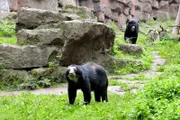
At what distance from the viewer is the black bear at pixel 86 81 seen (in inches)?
299

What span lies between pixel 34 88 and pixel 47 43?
1708 millimetres

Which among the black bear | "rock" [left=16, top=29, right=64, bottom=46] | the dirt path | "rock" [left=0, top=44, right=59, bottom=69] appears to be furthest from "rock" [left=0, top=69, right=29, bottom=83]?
the black bear

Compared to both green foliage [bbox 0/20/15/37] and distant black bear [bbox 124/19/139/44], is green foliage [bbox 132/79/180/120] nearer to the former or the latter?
green foliage [bbox 0/20/15/37]

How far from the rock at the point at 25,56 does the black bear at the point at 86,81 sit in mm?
3460

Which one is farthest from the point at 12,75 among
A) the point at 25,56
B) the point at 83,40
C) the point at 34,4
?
the point at 34,4

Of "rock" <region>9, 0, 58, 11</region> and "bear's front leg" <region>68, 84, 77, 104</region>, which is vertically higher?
"rock" <region>9, 0, 58, 11</region>

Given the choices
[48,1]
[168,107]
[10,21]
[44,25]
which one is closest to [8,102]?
[168,107]

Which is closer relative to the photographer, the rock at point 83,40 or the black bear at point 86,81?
the black bear at point 86,81

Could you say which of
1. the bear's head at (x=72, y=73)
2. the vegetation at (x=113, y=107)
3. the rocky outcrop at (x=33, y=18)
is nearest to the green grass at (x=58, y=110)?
the vegetation at (x=113, y=107)

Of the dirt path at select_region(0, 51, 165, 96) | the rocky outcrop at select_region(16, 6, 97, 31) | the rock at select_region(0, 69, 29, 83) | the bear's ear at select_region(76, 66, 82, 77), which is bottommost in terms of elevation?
the dirt path at select_region(0, 51, 165, 96)

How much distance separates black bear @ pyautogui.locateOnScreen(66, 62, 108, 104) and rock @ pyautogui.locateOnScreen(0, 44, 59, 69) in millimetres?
3460

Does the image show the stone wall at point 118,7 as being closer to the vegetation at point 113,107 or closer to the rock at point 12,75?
the rock at point 12,75

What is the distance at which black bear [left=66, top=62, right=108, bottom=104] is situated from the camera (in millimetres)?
7590

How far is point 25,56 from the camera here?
37.1 ft
